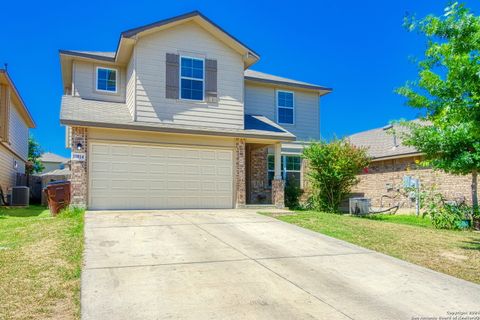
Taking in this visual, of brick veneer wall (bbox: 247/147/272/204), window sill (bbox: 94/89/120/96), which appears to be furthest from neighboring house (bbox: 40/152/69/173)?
brick veneer wall (bbox: 247/147/272/204)

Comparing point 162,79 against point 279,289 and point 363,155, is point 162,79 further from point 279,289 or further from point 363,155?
point 279,289

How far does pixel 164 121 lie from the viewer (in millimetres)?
13883

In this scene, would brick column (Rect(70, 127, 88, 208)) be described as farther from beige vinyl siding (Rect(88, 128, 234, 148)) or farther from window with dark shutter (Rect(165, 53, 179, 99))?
window with dark shutter (Rect(165, 53, 179, 99))

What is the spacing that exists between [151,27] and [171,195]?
5943 millimetres

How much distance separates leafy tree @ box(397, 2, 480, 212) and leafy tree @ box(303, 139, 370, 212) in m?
6.73

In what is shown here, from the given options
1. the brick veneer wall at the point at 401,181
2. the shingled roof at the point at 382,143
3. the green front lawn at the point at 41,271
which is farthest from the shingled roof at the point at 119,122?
the brick veneer wall at the point at 401,181

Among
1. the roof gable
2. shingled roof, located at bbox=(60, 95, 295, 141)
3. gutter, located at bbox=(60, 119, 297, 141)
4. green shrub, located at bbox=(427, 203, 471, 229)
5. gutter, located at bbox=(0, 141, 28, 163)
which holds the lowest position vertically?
green shrub, located at bbox=(427, 203, 471, 229)

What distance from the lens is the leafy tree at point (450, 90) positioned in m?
7.61

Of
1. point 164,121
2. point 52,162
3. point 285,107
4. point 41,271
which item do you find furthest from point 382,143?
point 52,162

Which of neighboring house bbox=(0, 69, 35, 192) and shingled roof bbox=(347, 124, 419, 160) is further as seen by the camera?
shingled roof bbox=(347, 124, 419, 160)

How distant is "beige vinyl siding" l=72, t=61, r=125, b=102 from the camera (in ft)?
50.8

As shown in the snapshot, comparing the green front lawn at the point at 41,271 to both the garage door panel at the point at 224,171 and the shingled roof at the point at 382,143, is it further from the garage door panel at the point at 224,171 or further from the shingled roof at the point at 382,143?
the shingled roof at the point at 382,143

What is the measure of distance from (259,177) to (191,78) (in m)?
5.43

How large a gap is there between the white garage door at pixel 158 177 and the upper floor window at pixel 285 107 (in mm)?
5321
